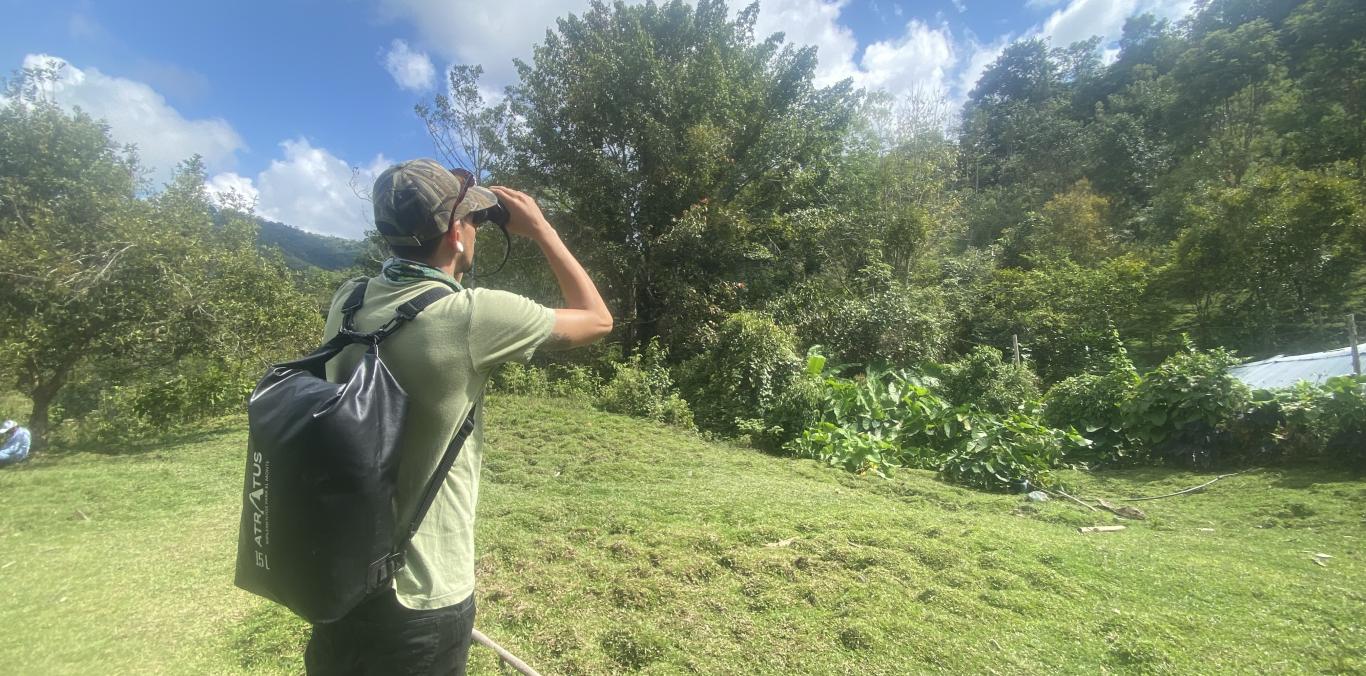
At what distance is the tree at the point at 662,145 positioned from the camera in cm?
1255

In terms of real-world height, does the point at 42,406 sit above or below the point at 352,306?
below

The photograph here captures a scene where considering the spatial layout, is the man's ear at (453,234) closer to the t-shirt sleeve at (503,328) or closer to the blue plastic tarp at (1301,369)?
the t-shirt sleeve at (503,328)

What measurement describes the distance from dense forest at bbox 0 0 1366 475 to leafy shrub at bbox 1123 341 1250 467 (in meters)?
0.06

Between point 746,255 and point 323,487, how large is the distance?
12.0 m

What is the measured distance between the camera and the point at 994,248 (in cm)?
1930

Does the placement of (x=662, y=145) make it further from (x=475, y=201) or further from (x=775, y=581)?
(x=475, y=201)

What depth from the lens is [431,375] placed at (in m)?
1.03

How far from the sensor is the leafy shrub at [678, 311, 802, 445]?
28.5 feet

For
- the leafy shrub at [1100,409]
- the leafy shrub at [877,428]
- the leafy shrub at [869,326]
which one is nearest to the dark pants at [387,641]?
the leafy shrub at [877,428]

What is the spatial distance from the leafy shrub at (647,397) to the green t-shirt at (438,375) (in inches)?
295

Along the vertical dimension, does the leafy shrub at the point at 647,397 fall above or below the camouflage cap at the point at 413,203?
below

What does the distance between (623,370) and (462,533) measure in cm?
854

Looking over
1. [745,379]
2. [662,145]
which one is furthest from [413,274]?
[662,145]

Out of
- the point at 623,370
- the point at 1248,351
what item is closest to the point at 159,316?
the point at 623,370
